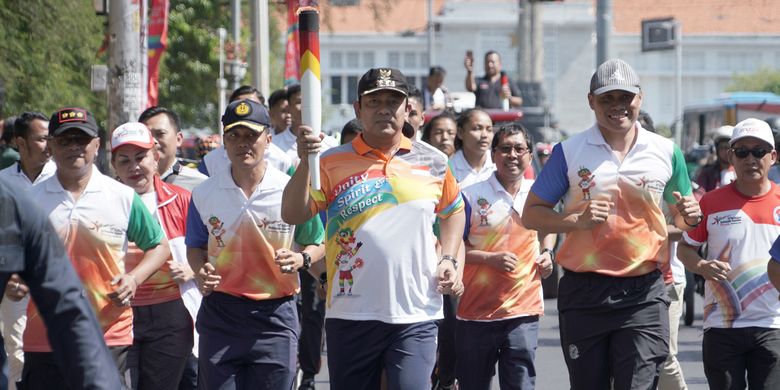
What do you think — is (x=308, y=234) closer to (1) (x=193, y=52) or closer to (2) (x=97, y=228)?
(2) (x=97, y=228)

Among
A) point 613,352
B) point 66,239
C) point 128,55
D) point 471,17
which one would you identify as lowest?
point 613,352

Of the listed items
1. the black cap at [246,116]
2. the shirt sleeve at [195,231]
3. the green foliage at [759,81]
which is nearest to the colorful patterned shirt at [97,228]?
the shirt sleeve at [195,231]

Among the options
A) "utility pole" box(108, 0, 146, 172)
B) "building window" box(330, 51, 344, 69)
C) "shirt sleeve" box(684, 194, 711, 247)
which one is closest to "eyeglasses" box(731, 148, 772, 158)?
"shirt sleeve" box(684, 194, 711, 247)

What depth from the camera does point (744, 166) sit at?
7.70 meters

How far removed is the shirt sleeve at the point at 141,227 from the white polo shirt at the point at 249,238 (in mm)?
282

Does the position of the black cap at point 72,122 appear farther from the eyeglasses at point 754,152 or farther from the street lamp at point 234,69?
the street lamp at point 234,69

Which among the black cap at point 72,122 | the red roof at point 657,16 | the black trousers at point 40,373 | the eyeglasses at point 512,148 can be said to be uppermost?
the red roof at point 657,16

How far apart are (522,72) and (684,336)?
26.3 meters

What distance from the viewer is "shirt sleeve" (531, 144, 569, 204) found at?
23.4 feet

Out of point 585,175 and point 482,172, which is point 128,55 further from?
point 585,175

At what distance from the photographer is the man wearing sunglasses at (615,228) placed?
7.03 metres

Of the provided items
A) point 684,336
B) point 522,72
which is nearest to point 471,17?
point 522,72

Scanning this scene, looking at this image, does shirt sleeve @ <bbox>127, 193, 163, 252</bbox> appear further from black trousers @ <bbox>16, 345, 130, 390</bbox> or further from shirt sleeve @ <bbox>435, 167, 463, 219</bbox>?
shirt sleeve @ <bbox>435, 167, 463, 219</bbox>

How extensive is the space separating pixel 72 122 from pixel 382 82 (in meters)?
1.58
